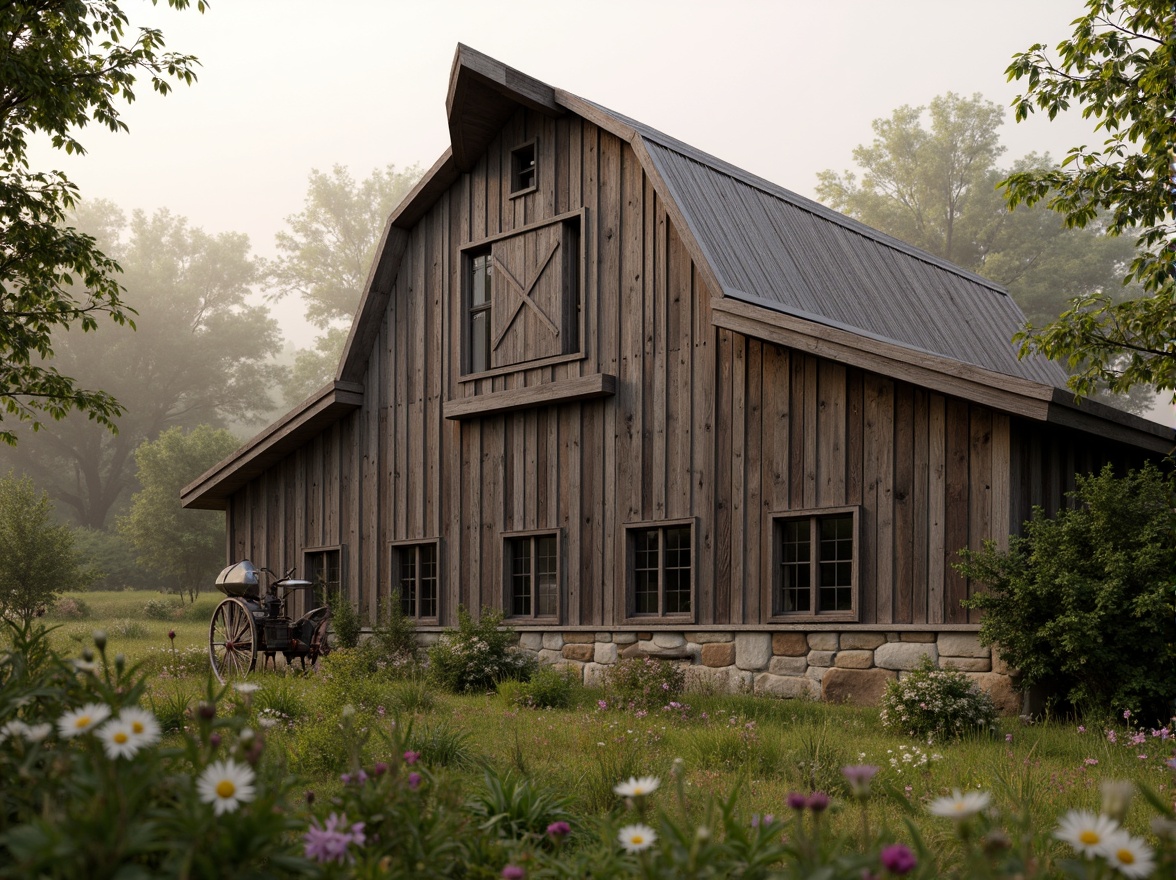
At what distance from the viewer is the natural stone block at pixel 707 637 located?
1220 cm

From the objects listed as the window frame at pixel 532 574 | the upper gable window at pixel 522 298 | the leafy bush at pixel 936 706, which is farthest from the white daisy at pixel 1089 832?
the upper gable window at pixel 522 298

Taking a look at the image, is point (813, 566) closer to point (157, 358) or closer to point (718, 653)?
point (718, 653)

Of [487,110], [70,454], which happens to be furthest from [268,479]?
[70,454]

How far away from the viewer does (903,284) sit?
648 inches

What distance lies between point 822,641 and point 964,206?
32.5 metres

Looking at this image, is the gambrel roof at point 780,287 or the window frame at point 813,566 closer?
the gambrel roof at point 780,287

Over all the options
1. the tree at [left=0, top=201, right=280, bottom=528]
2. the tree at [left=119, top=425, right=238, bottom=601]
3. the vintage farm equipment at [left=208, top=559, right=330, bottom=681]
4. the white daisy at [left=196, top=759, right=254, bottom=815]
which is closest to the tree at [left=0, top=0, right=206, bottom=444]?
the vintage farm equipment at [left=208, top=559, right=330, bottom=681]

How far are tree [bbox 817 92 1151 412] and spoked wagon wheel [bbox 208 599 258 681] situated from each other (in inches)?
1150

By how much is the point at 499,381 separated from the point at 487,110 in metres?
3.65

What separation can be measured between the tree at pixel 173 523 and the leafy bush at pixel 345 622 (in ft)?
62.6

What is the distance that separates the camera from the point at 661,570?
12.9 m

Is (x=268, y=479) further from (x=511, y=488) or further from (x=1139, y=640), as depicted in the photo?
(x=1139, y=640)

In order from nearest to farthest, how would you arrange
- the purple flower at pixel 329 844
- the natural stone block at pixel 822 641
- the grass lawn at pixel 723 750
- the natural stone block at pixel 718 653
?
the purple flower at pixel 329 844
the grass lawn at pixel 723 750
the natural stone block at pixel 822 641
the natural stone block at pixel 718 653

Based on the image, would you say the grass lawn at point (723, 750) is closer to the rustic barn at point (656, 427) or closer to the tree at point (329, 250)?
the rustic barn at point (656, 427)
